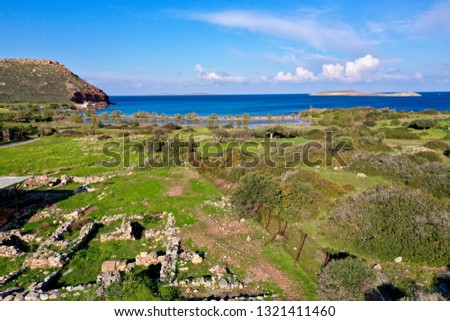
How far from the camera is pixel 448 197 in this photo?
17.5 metres

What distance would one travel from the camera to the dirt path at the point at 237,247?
10930 mm

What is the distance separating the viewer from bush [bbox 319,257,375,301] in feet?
30.8

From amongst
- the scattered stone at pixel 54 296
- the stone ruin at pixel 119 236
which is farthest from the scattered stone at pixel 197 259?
the scattered stone at pixel 54 296

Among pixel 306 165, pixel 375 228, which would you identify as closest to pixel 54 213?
pixel 375 228

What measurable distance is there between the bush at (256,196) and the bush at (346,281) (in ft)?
20.3

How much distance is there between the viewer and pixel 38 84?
146 m

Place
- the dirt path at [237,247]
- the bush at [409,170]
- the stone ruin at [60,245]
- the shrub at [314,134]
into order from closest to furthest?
the dirt path at [237,247] < the stone ruin at [60,245] < the bush at [409,170] < the shrub at [314,134]

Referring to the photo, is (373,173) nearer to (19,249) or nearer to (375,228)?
(375,228)

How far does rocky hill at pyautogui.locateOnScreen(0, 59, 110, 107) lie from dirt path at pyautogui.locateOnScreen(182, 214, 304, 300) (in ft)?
446

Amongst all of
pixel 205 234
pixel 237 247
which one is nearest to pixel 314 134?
pixel 205 234

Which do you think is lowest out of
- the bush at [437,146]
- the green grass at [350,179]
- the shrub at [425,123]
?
the green grass at [350,179]

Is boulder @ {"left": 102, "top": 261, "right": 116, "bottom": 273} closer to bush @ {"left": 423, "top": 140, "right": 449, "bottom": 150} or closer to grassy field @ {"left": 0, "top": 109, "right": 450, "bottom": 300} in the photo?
grassy field @ {"left": 0, "top": 109, "right": 450, "bottom": 300}

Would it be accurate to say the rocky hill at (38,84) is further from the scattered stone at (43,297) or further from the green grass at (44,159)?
the scattered stone at (43,297)

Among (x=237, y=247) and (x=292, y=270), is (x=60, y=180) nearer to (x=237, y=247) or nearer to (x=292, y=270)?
(x=237, y=247)
